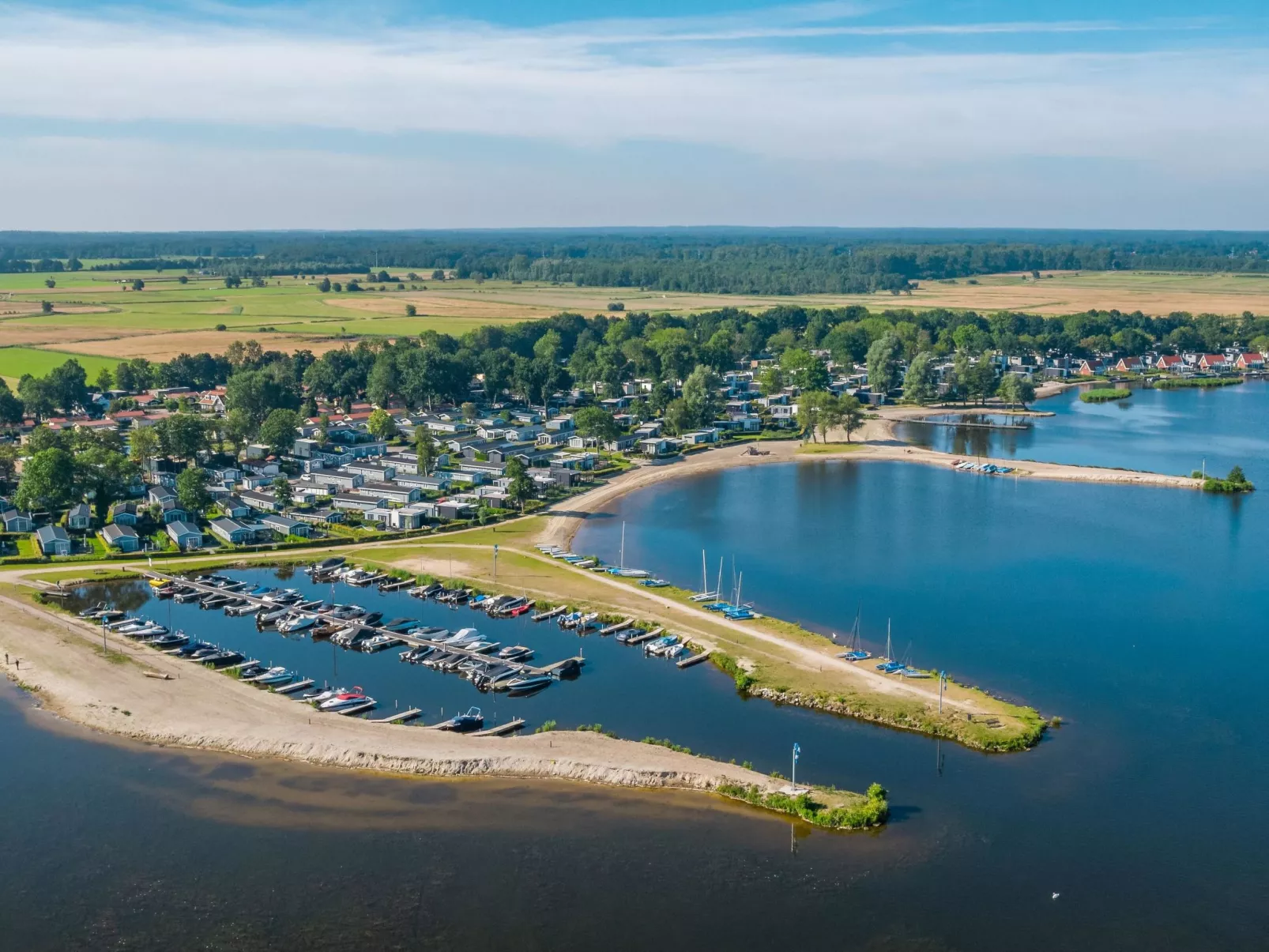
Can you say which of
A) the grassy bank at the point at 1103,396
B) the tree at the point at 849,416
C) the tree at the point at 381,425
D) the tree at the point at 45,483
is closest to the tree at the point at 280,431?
the tree at the point at 381,425

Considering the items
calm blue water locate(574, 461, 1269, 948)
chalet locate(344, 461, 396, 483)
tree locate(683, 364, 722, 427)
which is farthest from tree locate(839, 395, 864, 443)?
chalet locate(344, 461, 396, 483)

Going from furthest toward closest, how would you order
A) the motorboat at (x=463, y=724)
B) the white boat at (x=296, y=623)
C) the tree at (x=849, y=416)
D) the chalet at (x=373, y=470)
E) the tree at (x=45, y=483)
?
the tree at (x=849, y=416)
the chalet at (x=373, y=470)
the tree at (x=45, y=483)
the white boat at (x=296, y=623)
the motorboat at (x=463, y=724)

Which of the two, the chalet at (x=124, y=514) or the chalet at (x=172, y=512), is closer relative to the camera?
the chalet at (x=124, y=514)

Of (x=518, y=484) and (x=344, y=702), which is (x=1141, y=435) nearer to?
(x=518, y=484)

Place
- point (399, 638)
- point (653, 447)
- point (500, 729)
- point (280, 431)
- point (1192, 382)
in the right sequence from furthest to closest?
point (1192, 382), point (653, 447), point (280, 431), point (399, 638), point (500, 729)

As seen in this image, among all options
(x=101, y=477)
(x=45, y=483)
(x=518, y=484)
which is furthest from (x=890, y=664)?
(x=101, y=477)

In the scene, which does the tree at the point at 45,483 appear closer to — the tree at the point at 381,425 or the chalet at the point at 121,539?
the chalet at the point at 121,539
